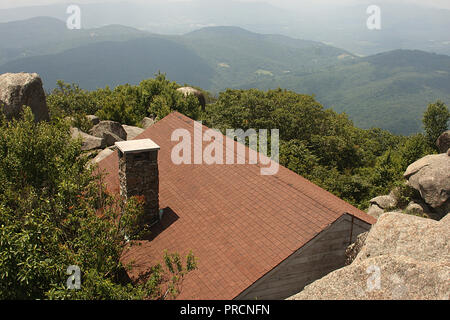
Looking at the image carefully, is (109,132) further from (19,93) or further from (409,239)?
(409,239)

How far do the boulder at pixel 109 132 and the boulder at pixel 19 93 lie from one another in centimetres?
512

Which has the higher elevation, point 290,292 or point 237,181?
point 237,181

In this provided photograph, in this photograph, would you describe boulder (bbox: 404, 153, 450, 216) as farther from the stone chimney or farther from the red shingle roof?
the stone chimney

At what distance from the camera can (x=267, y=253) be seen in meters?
12.2

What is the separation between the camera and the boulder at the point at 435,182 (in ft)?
93.2

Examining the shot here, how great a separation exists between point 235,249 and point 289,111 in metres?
36.6

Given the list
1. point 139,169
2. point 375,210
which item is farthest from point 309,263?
point 375,210

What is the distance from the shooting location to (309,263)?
41.4 ft

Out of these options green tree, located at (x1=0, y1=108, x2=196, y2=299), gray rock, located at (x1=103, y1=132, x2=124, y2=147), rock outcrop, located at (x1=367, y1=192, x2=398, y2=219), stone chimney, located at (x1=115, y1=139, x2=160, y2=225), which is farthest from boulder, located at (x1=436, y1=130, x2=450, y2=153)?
green tree, located at (x1=0, y1=108, x2=196, y2=299)

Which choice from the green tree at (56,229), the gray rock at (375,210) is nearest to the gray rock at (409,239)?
the green tree at (56,229)

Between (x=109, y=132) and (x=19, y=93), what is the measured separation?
26.9 ft
